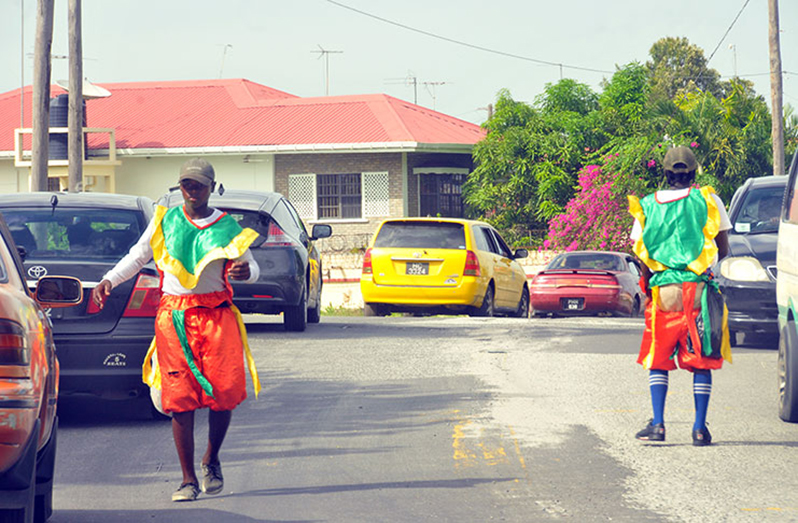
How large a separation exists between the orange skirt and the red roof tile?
27.1 metres

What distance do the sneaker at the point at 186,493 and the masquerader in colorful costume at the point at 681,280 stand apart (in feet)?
9.85

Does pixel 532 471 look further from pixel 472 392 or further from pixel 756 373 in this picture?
pixel 756 373

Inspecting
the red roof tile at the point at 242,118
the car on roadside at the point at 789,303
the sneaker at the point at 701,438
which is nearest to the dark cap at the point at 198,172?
the sneaker at the point at 701,438

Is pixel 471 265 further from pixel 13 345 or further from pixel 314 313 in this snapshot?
pixel 13 345

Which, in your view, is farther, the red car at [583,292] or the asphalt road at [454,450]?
the red car at [583,292]

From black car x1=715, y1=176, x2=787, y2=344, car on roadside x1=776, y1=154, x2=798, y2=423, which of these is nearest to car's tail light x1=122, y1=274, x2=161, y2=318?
car on roadside x1=776, y1=154, x2=798, y2=423

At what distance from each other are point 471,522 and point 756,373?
5.98 meters

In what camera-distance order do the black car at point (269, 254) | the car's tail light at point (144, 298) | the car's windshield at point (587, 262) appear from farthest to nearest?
1. the car's windshield at point (587, 262)
2. the black car at point (269, 254)
3. the car's tail light at point (144, 298)

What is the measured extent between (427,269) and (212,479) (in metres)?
11.3

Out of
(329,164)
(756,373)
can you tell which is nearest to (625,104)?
(329,164)

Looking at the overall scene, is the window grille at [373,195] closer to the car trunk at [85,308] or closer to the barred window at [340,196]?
the barred window at [340,196]

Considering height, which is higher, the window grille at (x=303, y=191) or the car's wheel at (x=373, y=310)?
the window grille at (x=303, y=191)

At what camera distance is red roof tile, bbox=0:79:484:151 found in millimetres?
34406

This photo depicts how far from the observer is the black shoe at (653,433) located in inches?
302
